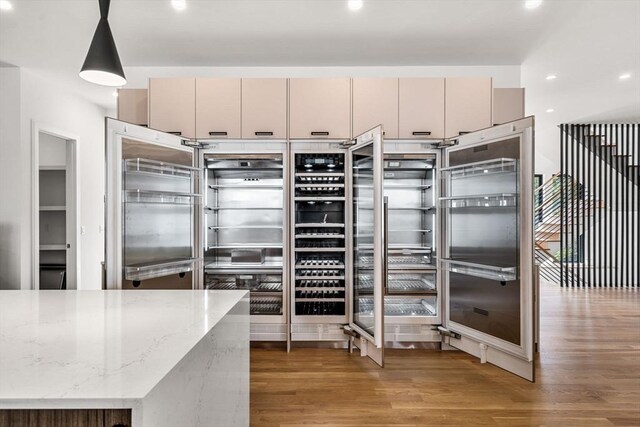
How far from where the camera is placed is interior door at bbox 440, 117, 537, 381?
2.63 meters

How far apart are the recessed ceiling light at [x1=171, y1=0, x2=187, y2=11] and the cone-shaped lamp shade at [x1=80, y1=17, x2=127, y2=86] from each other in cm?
101

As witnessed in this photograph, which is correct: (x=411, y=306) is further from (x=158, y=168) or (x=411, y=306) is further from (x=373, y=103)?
(x=158, y=168)

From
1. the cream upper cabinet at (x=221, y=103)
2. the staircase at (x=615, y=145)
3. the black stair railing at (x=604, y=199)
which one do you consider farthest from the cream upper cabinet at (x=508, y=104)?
the staircase at (x=615, y=145)

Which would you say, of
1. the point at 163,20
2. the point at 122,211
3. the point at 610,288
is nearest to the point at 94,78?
the point at 122,211

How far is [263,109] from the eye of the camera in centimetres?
329

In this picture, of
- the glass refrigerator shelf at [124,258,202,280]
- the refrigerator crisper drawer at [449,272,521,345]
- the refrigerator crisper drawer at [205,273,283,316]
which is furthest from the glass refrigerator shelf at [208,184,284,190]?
the refrigerator crisper drawer at [449,272,521,345]

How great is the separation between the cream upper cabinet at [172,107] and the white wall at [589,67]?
3393mm

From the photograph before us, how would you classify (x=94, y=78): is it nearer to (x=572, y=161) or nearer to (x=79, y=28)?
(x=79, y=28)

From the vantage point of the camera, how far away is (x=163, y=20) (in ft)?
9.82

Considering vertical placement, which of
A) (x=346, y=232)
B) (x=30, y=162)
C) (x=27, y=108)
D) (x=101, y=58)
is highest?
(x=27, y=108)

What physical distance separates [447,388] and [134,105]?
372cm

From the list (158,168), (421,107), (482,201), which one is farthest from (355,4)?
(158,168)

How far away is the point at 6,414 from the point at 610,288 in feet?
25.3

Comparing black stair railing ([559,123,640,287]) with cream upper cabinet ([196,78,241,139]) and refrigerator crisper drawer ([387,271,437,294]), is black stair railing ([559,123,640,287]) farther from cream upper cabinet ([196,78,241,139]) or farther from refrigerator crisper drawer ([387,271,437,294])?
cream upper cabinet ([196,78,241,139])
